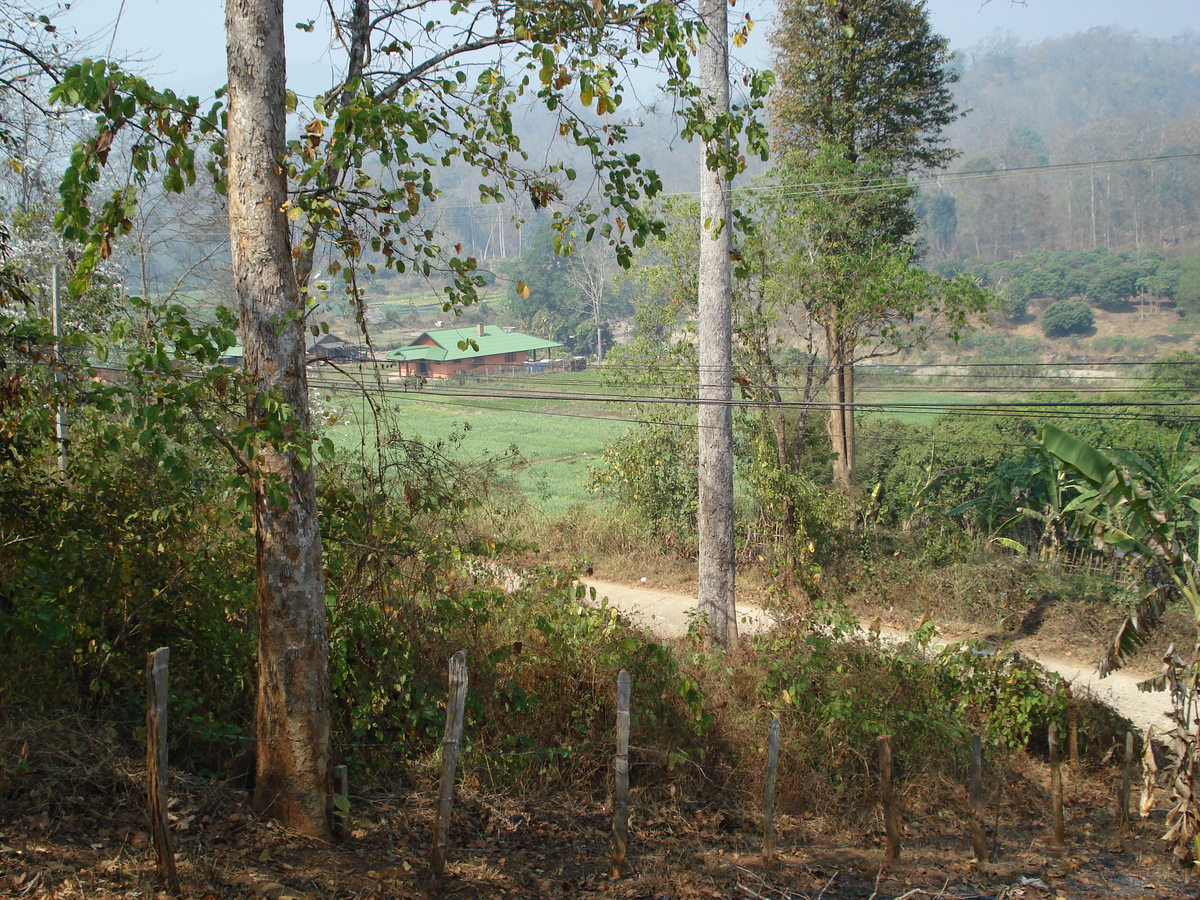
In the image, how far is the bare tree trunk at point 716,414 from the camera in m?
10.1

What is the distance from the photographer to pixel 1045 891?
5.89m

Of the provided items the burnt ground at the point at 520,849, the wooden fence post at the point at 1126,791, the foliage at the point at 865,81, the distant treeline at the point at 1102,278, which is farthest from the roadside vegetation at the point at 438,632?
the distant treeline at the point at 1102,278

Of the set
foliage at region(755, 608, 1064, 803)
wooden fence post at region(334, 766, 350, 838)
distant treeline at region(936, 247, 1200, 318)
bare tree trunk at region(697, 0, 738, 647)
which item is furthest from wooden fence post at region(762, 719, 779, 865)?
distant treeline at region(936, 247, 1200, 318)

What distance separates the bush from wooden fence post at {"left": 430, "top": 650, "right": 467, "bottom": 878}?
56.6 metres

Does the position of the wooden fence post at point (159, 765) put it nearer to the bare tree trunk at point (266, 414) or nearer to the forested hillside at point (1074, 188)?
the bare tree trunk at point (266, 414)

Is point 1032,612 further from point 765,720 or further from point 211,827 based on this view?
point 211,827

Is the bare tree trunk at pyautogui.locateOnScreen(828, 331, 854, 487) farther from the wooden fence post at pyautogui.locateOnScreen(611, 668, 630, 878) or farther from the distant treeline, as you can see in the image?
the distant treeline

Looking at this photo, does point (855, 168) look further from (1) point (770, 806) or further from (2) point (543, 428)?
(2) point (543, 428)

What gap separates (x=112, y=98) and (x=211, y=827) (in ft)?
11.9

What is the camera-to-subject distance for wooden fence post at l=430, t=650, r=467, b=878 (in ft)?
14.7

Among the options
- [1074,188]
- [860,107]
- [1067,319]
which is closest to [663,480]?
[860,107]

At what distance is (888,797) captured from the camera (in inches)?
240

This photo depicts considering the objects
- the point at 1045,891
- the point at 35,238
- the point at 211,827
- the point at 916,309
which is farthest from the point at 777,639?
the point at 35,238

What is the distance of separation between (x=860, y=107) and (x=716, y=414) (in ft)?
39.9
